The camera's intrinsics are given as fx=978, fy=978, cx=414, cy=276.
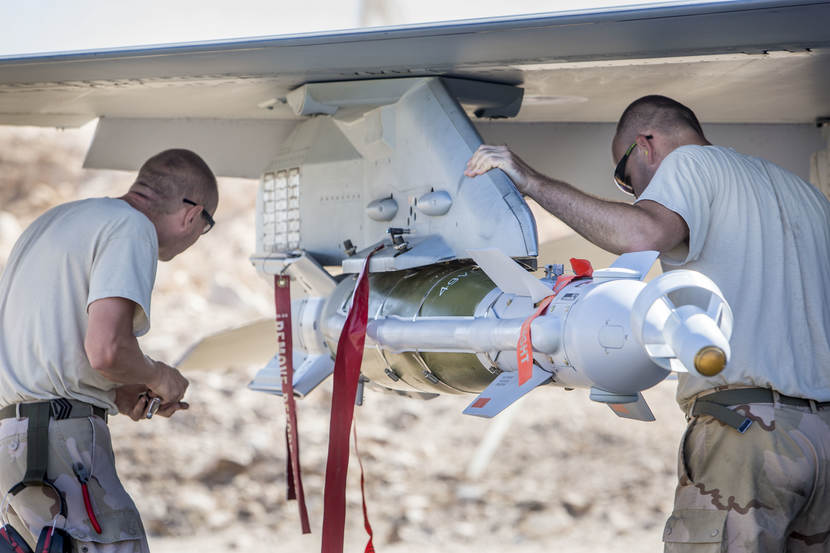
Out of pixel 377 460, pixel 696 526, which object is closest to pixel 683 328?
pixel 696 526

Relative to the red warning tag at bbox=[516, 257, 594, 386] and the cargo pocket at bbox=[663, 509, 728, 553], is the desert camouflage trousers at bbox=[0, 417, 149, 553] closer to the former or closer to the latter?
the red warning tag at bbox=[516, 257, 594, 386]

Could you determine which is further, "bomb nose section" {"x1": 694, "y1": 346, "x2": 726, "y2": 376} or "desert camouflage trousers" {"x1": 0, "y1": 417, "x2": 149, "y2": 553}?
"desert camouflage trousers" {"x1": 0, "y1": 417, "x2": 149, "y2": 553}

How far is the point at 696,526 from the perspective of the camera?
282 centimetres

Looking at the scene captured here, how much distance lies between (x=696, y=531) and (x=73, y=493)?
71.9 inches

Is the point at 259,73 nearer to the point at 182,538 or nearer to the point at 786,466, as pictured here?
the point at 786,466

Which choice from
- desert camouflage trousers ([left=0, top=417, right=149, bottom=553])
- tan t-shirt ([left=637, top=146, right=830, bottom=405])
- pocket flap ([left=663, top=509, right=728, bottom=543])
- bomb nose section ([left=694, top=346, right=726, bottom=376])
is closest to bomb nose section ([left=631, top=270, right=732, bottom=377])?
bomb nose section ([left=694, top=346, right=726, bottom=376])

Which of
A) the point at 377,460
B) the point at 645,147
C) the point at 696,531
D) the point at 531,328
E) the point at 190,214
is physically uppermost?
the point at 645,147

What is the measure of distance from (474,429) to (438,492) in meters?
1.29

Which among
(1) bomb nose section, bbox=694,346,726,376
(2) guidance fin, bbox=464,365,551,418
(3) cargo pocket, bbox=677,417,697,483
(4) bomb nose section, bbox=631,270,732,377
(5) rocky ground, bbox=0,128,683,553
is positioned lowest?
(5) rocky ground, bbox=0,128,683,553

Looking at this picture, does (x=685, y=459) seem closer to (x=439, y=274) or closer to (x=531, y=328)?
(x=531, y=328)

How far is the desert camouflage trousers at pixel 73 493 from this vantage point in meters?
2.88

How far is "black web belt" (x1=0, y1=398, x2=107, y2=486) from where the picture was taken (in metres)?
2.84

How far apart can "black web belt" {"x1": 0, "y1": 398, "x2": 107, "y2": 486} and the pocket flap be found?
1.81 meters

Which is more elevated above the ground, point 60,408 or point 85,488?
point 60,408
